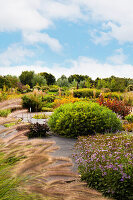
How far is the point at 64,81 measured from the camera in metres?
37.7

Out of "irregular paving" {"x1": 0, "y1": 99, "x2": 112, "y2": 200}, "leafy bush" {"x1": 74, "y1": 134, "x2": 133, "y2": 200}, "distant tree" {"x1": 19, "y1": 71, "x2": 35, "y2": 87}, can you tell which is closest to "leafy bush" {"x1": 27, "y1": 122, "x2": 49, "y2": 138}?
"leafy bush" {"x1": 74, "y1": 134, "x2": 133, "y2": 200}

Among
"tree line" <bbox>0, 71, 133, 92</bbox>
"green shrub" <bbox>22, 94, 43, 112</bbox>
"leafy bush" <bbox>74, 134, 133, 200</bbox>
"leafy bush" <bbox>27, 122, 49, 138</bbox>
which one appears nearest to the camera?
"leafy bush" <bbox>74, 134, 133, 200</bbox>

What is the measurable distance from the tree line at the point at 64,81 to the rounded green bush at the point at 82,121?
1586 centimetres

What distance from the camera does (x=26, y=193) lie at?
143 centimetres

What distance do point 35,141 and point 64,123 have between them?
13.9ft

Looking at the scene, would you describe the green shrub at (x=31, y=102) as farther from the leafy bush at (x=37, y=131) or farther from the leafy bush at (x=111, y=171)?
the leafy bush at (x=111, y=171)

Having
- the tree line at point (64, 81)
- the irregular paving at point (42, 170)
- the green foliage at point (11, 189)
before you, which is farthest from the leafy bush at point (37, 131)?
the tree line at point (64, 81)

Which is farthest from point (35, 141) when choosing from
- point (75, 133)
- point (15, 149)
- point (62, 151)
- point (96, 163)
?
point (75, 133)

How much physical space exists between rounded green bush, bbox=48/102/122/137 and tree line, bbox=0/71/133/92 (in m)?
15.9

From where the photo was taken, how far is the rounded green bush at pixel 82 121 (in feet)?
19.1

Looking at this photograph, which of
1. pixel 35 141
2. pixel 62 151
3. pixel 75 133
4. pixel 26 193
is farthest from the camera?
pixel 75 133

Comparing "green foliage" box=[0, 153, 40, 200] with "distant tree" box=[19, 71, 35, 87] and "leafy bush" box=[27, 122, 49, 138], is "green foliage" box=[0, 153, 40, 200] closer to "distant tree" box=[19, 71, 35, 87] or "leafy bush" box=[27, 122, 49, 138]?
"leafy bush" box=[27, 122, 49, 138]

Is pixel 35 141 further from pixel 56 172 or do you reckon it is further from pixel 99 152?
pixel 99 152

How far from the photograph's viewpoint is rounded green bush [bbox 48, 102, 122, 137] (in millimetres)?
5828
